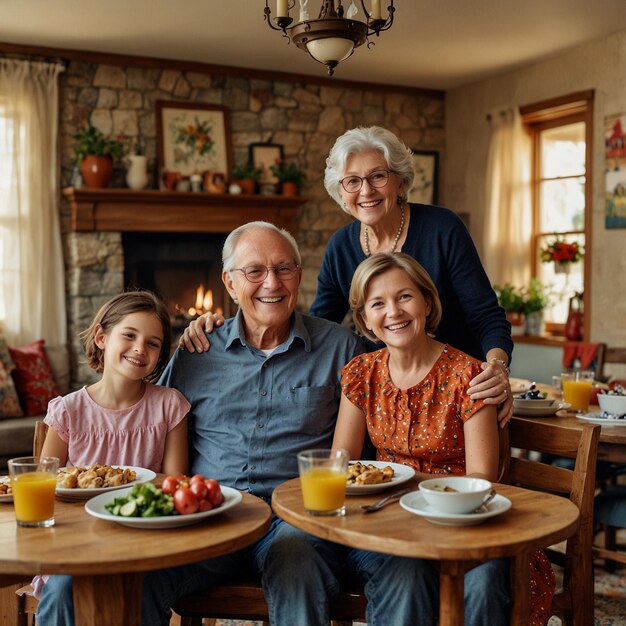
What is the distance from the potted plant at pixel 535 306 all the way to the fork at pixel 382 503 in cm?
453

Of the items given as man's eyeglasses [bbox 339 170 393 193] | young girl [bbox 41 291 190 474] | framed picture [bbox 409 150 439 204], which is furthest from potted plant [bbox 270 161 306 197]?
young girl [bbox 41 291 190 474]

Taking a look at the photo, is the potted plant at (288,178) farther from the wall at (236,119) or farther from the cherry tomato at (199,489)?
the cherry tomato at (199,489)

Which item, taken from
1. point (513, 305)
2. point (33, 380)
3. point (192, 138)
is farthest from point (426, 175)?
point (33, 380)

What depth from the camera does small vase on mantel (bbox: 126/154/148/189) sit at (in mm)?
5809

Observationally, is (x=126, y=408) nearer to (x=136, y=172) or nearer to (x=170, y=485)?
(x=170, y=485)

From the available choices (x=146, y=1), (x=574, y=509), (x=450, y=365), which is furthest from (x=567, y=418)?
(x=146, y=1)

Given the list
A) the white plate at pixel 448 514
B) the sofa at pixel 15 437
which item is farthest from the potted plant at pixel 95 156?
the white plate at pixel 448 514

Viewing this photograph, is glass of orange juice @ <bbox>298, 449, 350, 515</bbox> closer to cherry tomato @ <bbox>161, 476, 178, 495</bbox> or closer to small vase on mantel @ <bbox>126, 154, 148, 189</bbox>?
cherry tomato @ <bbox>161, 476, 178, 495</bbox>

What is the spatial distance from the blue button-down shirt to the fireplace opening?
3802mm

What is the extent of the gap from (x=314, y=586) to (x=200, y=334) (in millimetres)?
815

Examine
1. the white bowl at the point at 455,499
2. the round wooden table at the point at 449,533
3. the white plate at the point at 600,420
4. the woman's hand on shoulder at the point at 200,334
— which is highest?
the woman's hand on shoulder at the point at 200,334

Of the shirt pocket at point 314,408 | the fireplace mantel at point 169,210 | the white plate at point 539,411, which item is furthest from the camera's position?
the fireplace mantel at point 169,210

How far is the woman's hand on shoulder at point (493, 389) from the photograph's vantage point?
2.02m

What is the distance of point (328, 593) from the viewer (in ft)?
6.08
